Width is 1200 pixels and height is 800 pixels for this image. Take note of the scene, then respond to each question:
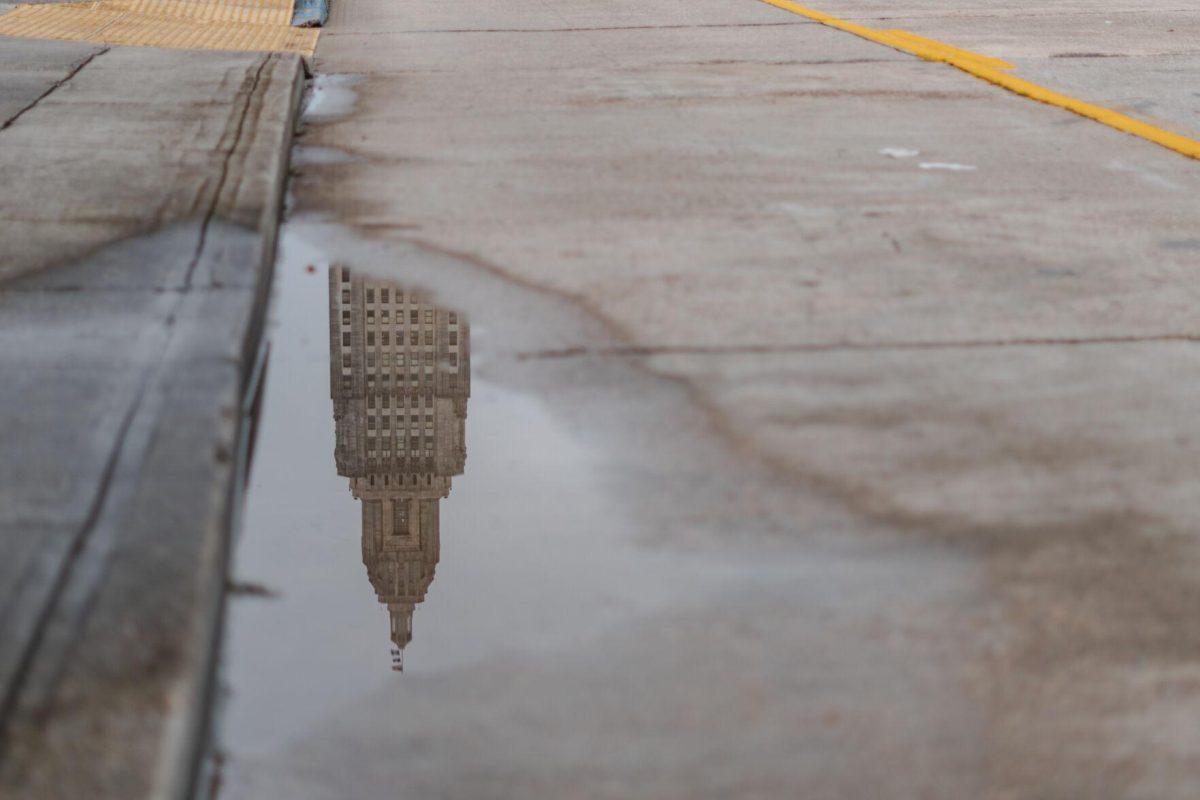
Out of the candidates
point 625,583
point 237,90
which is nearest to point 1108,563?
point 625,583

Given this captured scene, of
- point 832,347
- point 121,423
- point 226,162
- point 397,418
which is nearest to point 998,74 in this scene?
point 226,162

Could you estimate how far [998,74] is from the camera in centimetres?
793

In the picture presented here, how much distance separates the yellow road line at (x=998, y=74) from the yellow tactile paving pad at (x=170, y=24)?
11.8ft

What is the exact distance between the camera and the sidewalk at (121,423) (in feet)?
5.90

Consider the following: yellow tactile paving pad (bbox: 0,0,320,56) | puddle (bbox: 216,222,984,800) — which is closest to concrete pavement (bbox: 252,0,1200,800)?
puddle (bbox: 216,222,984,800)

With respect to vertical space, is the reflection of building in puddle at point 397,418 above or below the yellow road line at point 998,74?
below

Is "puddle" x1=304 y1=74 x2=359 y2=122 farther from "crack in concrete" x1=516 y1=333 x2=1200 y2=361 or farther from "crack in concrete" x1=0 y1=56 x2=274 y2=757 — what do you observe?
"crack in concrete" x1=0 y1=56 x2=274 y2=757

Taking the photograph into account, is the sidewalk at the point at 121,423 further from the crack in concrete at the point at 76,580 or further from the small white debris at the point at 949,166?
the small white debris at the point at 949,166

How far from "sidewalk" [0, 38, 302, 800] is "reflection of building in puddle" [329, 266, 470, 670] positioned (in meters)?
0.23

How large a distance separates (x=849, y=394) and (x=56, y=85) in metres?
4.53

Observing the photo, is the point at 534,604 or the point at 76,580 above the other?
the point at 76,580

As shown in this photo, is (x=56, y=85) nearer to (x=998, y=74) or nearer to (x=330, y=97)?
(x=330, y=97)

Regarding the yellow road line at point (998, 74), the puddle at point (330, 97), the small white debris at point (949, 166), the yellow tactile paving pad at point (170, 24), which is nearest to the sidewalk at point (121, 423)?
the puddle at point (330, 97)

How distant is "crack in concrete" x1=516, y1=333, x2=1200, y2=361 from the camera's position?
3.52m
